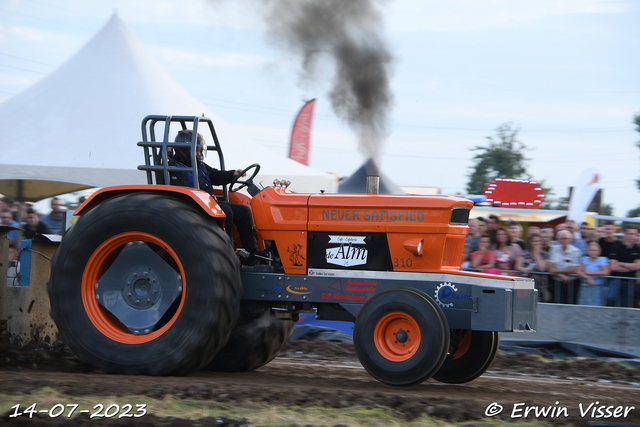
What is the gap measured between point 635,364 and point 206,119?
5.10m

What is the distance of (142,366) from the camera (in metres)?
4.95

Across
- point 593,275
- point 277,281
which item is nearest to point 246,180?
point 277,281

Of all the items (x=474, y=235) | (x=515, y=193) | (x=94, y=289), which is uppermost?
(x=515, y=193)

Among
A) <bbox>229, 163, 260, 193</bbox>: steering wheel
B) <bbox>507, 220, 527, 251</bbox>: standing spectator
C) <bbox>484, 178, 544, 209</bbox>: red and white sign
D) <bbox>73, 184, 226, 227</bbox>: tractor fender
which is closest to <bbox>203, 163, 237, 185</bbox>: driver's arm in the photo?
<bbox>229, 163, 260, 193</bbox>: steering wheel

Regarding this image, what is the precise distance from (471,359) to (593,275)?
3.40m

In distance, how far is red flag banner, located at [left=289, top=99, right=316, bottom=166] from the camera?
21.7m

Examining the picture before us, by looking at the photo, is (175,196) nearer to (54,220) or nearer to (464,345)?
(464,345)

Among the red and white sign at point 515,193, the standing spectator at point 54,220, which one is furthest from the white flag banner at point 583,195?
the standing spectator at point 54,220

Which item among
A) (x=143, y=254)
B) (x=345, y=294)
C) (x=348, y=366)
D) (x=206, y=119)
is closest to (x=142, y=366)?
(x=143, y=254)

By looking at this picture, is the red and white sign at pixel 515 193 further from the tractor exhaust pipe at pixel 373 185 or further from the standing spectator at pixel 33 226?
the tractor exhaust pipe at pixel 373 185

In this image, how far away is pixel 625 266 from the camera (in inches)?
325

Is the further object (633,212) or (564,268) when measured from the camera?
(633,212)

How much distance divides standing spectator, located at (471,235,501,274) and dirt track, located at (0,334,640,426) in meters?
1.24

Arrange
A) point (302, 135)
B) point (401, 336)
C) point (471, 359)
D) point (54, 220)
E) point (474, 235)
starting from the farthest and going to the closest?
1. point (302, 135)
2. point (54, 220)
3. point (474, 235)
4. point (471, 359)
5. point (401, 336)
